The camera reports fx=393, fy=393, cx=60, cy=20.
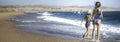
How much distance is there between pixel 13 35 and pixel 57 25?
0.47 meters

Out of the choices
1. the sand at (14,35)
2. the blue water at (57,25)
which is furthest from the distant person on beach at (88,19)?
the sand at (14,35)

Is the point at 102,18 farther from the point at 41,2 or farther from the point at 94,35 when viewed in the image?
the point at 41,2

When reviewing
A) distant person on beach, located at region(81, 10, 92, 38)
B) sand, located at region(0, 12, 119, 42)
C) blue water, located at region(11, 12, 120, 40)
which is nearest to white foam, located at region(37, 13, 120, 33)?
blue water, located at region(11, 12, 120, 40)

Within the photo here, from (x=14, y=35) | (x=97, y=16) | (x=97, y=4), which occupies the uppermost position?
(x=97, y=4)

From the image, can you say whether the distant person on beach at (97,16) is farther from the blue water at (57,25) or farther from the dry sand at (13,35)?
the dry sand at (13,35)

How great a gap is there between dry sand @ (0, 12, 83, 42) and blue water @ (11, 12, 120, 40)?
0.19 feet

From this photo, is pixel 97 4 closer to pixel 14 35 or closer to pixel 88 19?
pixel 88 19

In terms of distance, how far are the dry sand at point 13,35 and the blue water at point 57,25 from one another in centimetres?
6

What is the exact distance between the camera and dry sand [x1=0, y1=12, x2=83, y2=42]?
13.2ft

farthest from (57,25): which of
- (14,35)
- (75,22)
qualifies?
(14,35)

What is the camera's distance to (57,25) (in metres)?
4.14

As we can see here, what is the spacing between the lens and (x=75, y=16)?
405 centimetres

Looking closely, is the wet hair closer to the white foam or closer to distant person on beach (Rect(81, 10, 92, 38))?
distant person on beach (Rect(81, 10, 92, 38))

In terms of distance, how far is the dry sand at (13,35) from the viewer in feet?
13.2
